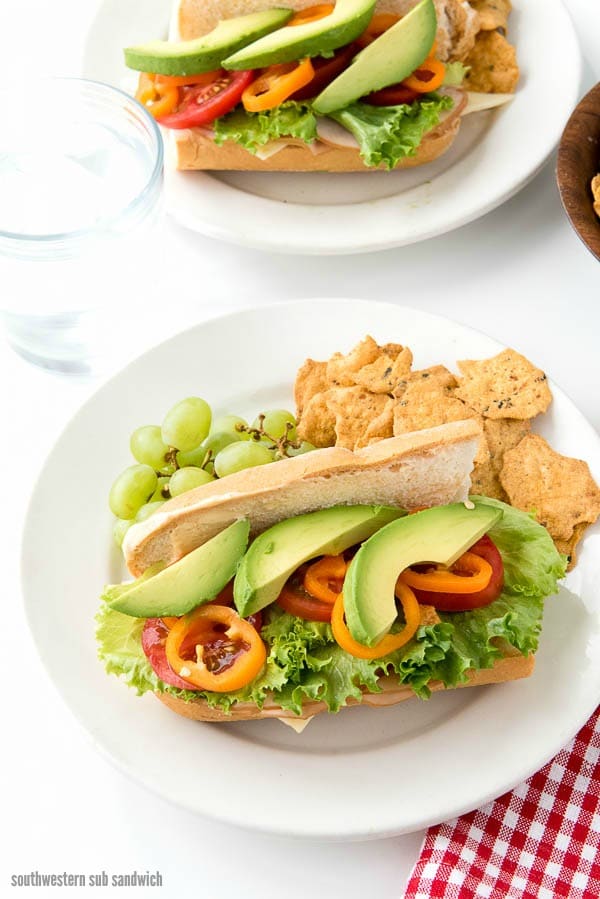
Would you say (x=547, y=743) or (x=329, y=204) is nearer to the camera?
(x=547, y=743)

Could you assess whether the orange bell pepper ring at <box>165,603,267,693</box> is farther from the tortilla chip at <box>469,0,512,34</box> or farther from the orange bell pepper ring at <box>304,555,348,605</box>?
the tortilla chip at <box>469,0,512,34</box>

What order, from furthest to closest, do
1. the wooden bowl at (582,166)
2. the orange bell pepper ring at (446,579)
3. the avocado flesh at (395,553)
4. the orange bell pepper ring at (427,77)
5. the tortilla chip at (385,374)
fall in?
the orange bell pepper ring at (427,77) → the wooden bowl at (582,166) → the tortilla chip at (385,374) → the orange bell pepper ring at (446,579) → the avocado flesh at (395,553)

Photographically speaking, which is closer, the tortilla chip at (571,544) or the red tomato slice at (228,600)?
the red tomato slice at (228,600)

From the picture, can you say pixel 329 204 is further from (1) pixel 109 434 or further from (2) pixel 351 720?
(2) pixel 351 720

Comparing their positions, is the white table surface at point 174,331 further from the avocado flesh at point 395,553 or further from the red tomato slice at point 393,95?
the avocado flesh at point 395,553

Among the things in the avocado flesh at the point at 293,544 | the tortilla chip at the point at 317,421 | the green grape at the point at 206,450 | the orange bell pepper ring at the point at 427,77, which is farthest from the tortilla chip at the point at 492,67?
the avocado flesh at the point at 293,544

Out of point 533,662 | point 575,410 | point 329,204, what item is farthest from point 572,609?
point 329,204

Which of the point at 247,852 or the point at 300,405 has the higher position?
the point at 300,405

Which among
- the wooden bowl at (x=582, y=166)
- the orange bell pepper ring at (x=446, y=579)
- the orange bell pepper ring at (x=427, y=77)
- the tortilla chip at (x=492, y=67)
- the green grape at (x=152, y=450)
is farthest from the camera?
the tortilla chip at (x=492, y=67)

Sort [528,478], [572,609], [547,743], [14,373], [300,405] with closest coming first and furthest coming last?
[547,743]
[572,609]
[528,478]
[300,405]
[14,373]
